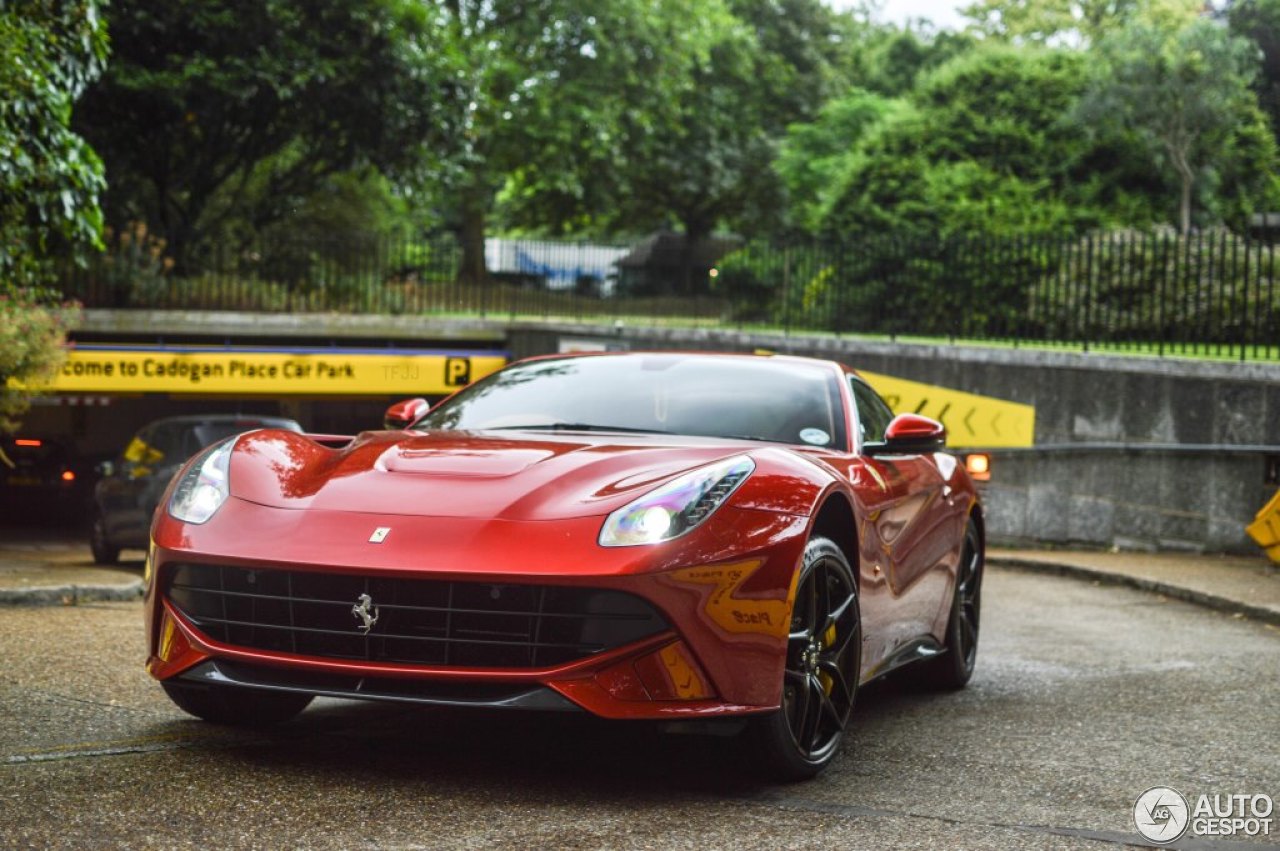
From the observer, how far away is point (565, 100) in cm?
3881

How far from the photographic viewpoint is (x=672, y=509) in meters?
4.86

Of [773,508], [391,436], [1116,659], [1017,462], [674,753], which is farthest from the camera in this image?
[1017,462]

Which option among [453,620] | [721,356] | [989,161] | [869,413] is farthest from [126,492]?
[989,161]

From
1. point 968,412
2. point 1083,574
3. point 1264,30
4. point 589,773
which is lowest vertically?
point 1083,574

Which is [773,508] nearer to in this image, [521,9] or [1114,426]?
[1114,426]

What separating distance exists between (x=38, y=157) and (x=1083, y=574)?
951 cm

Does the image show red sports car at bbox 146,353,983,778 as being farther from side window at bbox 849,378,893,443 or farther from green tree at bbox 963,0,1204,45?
green tree at bbox 963,0,1204,45

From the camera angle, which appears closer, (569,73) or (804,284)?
(804,284)

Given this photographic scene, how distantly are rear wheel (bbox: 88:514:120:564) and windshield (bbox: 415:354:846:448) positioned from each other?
10.0 meters

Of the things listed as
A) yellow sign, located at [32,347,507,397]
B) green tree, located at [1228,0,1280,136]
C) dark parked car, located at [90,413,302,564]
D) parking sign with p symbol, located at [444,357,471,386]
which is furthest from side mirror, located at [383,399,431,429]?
green tree, located at [1228,0,1280,136]

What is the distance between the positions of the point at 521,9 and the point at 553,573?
36.0 m

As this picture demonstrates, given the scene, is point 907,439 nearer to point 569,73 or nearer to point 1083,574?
point 1083,574

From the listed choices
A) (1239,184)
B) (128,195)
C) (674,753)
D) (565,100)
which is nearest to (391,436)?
(674,753)

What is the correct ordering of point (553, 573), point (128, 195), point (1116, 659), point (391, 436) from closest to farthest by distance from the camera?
point (553, 573), point (391, 436), point (1116, 659), point (128, 195)
